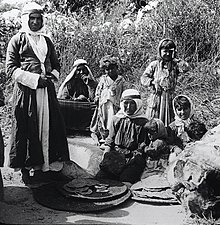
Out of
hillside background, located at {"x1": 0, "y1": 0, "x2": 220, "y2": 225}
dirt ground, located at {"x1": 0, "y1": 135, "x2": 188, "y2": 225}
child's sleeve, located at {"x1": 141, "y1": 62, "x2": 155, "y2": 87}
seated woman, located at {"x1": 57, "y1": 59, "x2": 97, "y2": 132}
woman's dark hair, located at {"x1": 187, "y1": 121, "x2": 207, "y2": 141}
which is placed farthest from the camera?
hillside background, located at {"x1": 0, "y1": 0, "x2": 220, "y2": 225}

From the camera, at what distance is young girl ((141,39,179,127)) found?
6.71m

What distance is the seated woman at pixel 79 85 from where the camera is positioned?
302 inches

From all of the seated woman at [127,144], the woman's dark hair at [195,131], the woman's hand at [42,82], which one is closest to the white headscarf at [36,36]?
the woman's hand at [42,82]

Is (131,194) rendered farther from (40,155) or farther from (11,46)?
(11,46)

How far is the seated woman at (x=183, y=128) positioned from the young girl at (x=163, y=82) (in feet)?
1.40

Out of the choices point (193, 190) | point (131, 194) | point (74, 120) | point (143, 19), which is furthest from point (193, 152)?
point (143, 19)

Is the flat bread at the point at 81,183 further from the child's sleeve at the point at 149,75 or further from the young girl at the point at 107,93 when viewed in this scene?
the child's sleeve at the point at 149,75

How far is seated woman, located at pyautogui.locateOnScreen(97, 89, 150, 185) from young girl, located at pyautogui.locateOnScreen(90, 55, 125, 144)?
74 centimetres

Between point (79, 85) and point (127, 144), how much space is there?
2006 mm

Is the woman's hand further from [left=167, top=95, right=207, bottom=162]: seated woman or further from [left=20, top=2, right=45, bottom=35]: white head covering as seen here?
[left=167, top=95, right=207, bottom=162]: seated woman

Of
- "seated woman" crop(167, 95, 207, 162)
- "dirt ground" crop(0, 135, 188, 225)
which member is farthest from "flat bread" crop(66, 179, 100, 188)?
"seated woman" crop(167, 95, 207, 162)

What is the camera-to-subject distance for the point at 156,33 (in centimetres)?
1047

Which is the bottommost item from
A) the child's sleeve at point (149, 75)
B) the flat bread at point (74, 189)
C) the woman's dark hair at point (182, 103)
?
the flat bread at point (74, 189)

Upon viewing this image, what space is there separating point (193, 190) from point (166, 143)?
1.55 metres
